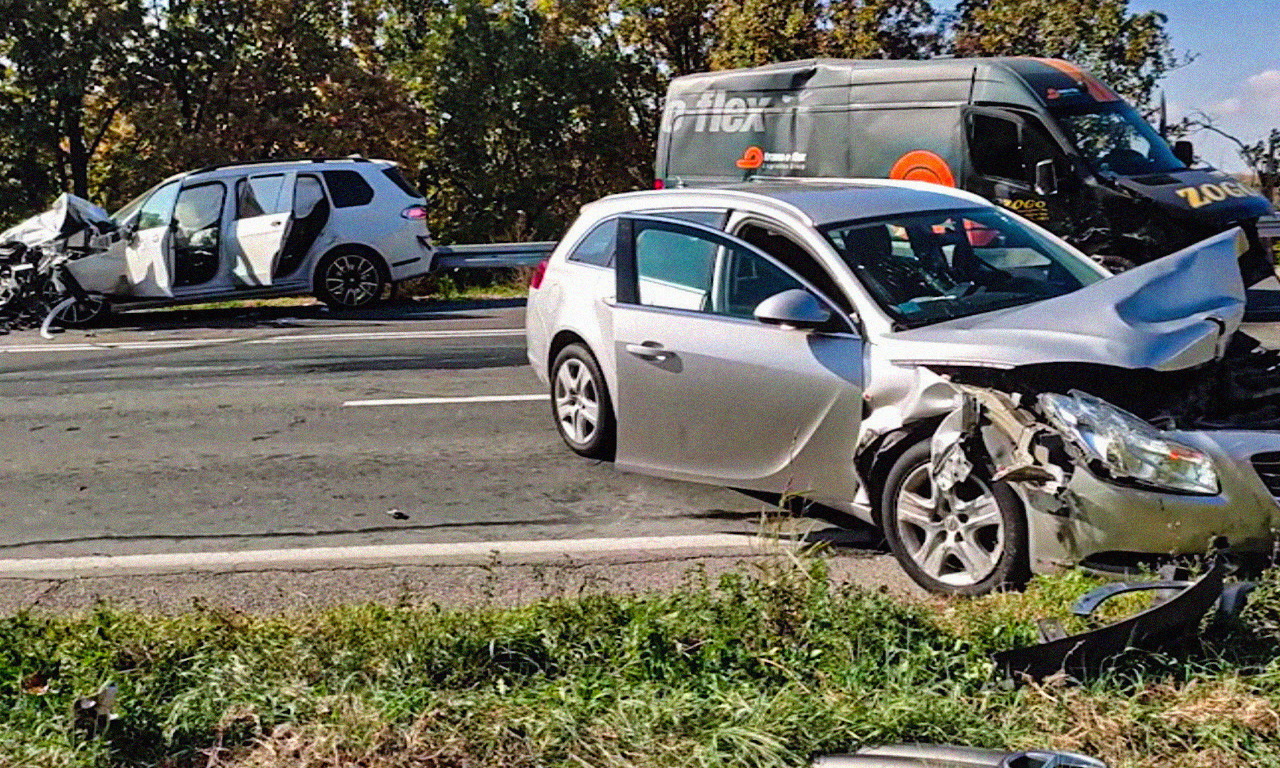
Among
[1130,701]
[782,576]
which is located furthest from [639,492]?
[1130,701]

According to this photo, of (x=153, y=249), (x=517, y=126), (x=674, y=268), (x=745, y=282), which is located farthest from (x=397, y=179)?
(x=517, y=126)

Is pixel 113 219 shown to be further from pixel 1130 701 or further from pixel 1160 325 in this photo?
pixel 1130 701

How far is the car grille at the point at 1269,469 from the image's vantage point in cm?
470

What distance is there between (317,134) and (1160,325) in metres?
23.7

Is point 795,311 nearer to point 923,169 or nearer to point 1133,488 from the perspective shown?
point 1133,488

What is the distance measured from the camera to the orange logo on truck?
1600cm

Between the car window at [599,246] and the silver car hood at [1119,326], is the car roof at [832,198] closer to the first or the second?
the car window at [599,246]

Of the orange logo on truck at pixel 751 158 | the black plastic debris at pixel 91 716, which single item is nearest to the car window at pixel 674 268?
the black plastic debris at pixel 91 716

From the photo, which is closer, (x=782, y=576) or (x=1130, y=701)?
→ (x=1130, y=701)

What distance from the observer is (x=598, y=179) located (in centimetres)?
2933

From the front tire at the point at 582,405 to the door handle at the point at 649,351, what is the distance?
0.49m

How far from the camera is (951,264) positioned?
20.9 ft

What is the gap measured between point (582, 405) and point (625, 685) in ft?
11.7

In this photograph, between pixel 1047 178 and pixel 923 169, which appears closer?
pixel 1047 178
